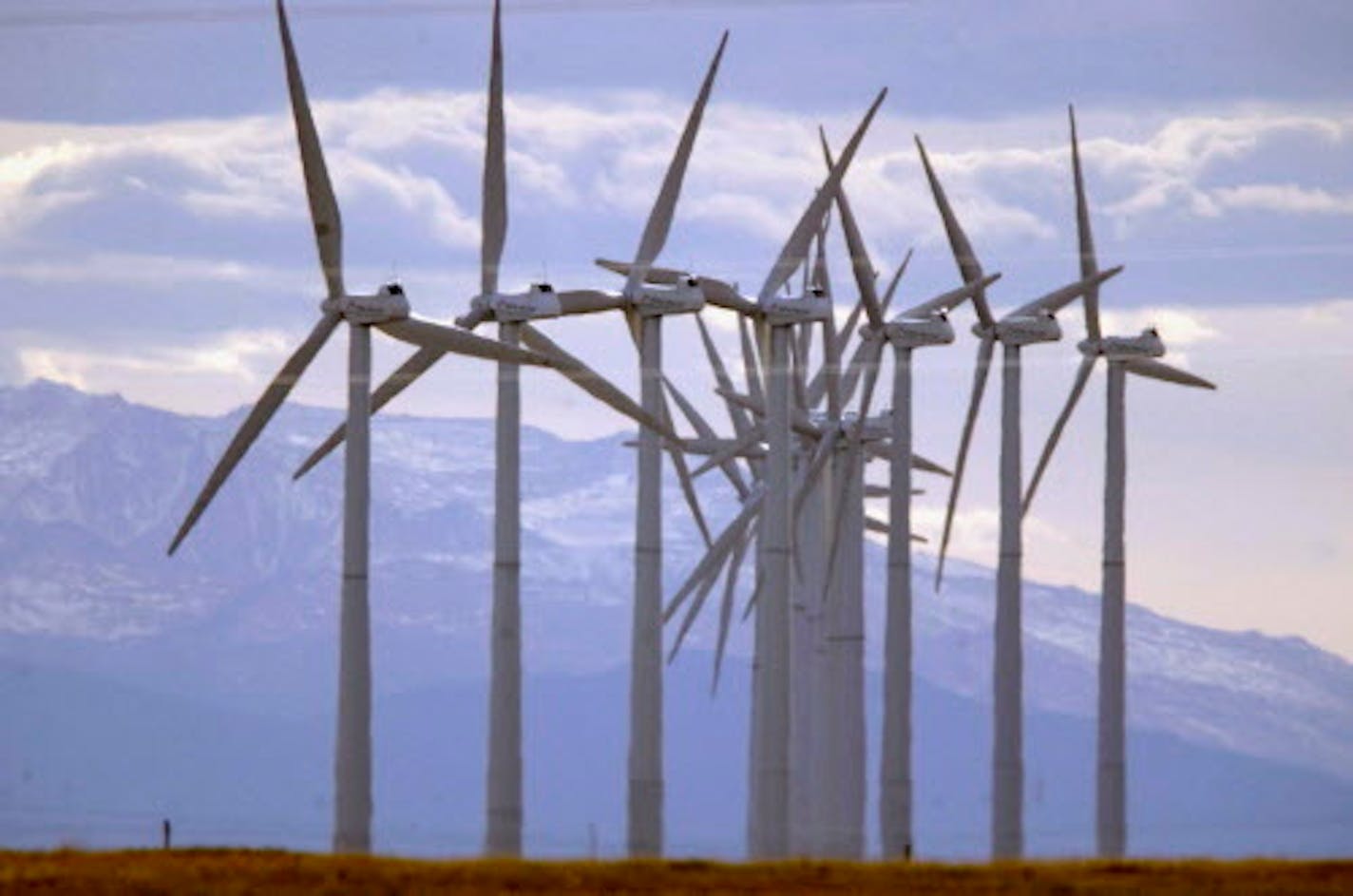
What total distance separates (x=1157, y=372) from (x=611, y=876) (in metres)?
47.1

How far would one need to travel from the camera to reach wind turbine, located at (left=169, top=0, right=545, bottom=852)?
117 meters

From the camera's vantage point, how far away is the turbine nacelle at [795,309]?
136m

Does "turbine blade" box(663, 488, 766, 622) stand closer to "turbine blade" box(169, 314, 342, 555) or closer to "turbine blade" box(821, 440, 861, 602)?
"turbine blade" box(821, 440, 861, 602)

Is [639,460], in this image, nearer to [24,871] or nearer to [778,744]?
[778,744]

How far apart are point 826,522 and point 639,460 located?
21435 millimetres

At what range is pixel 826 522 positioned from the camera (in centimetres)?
15350

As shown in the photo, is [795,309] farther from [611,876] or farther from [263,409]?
[611,876]

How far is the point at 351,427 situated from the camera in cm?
11906

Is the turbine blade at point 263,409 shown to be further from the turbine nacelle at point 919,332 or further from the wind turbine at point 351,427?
the turbine nacelle at point 919,332

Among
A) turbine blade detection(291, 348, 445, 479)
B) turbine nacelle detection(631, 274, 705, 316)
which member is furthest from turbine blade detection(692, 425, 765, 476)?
turbine blade detection(291, 348, 445, 479)

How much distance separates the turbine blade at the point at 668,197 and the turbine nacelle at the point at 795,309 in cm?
532

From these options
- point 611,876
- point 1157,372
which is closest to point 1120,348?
point 1157,372

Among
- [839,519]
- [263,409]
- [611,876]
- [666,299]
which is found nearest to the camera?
[611,876]

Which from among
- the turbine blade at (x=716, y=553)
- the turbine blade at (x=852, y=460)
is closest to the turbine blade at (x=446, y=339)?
the turbine blade at (x=716, y=553)
